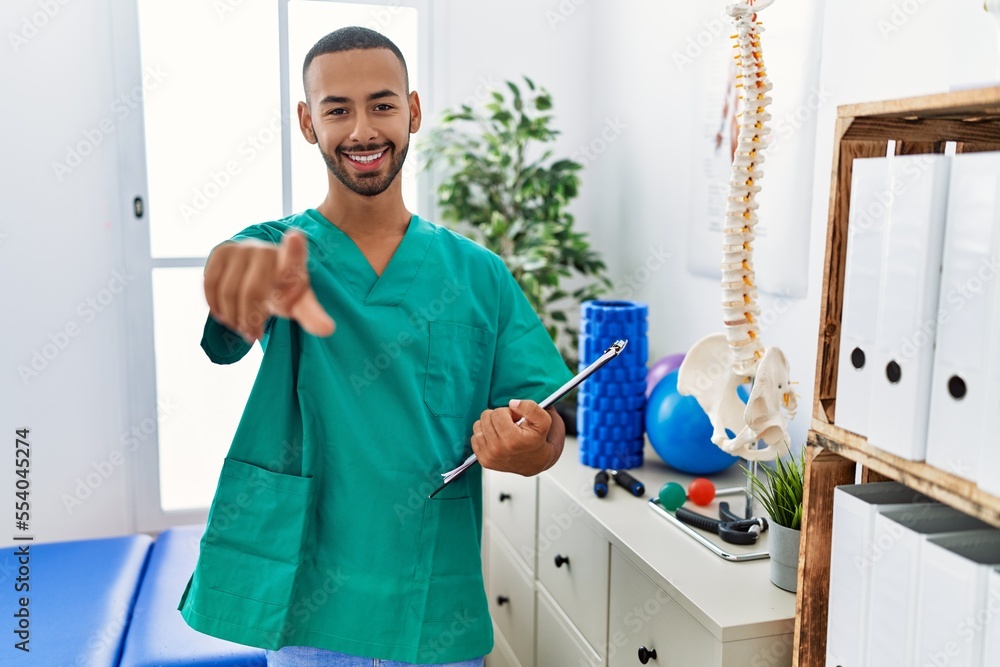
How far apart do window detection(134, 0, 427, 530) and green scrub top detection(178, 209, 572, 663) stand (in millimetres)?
1405

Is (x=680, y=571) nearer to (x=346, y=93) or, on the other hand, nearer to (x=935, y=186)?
(x=935, y=186)

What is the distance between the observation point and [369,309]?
3.81 ft

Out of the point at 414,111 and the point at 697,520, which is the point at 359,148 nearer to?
the point at 414,111

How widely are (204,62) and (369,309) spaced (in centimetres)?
162

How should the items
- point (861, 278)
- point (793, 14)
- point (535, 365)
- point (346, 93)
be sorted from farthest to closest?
point (793, 14)
point (535, 365)
point (346, 93)
point (861, 278)

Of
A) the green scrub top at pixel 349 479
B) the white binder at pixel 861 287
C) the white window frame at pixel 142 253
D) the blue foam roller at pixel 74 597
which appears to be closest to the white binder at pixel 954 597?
the white binder at pixel 861 287

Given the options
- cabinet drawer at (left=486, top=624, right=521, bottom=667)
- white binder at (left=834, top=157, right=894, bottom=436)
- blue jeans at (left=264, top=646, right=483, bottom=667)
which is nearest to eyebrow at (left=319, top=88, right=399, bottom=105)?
white binder at (left=834, top=157, right=894, bottom=436)

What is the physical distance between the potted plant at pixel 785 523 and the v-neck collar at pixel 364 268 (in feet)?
2.00

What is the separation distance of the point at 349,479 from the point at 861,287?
682 mm

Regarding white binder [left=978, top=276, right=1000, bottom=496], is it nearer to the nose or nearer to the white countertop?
the white countertop

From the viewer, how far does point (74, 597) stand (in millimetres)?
1847

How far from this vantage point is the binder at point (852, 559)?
3.02 feet

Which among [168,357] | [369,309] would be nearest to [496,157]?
[168,357]

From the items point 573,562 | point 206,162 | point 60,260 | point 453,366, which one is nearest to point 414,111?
point 453,366
